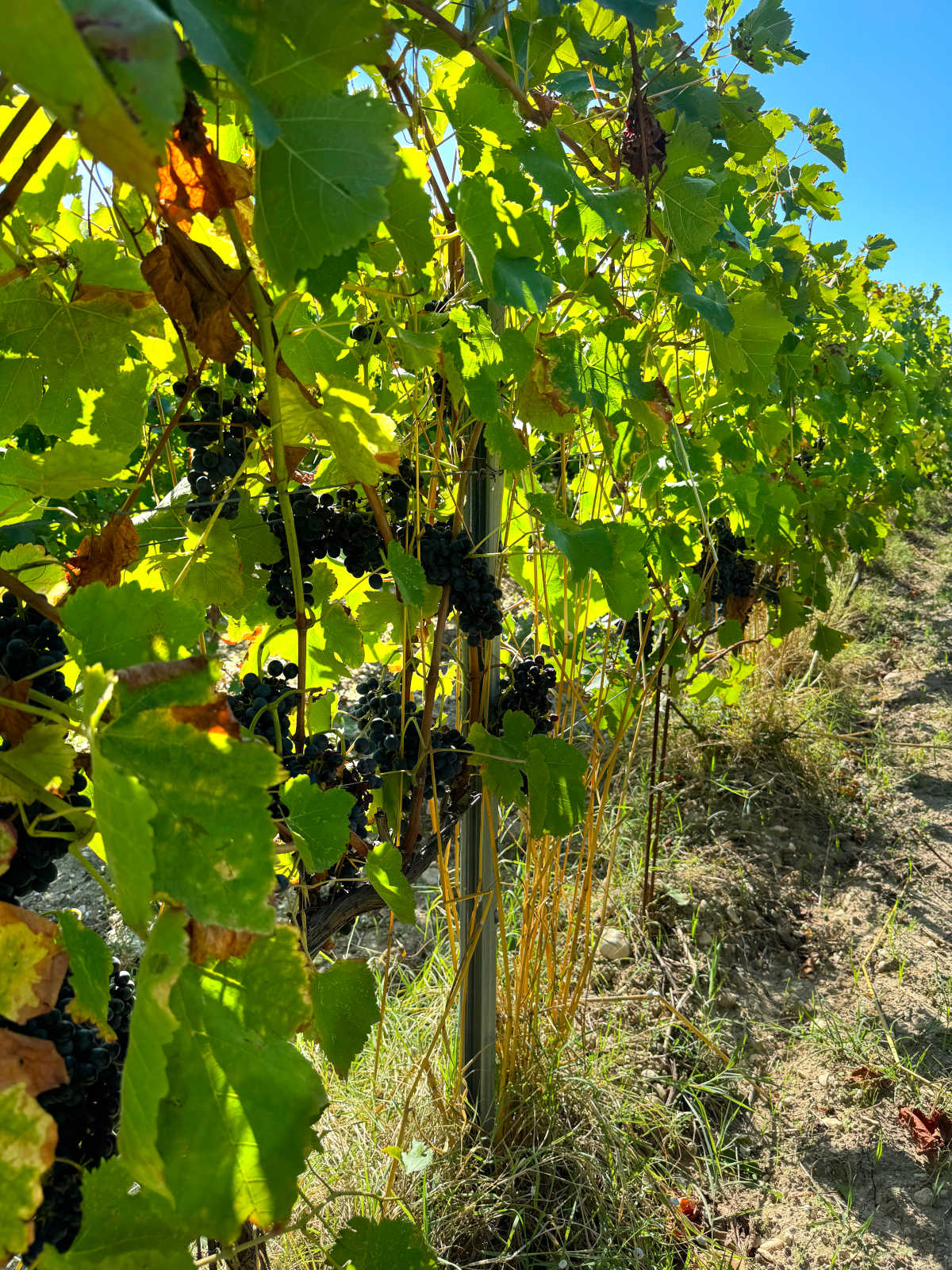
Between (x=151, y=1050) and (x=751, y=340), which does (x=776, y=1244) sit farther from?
(x=151, y=1050)

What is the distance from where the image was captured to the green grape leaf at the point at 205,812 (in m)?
0.41

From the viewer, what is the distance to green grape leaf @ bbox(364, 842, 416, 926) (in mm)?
991

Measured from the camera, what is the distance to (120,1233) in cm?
48

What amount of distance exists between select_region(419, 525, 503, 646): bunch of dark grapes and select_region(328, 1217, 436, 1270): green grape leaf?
0.72 meters

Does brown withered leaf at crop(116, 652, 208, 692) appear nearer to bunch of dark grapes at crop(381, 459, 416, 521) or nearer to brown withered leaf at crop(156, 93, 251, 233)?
brown withered leaf at crop(156, 93, 251, 233)

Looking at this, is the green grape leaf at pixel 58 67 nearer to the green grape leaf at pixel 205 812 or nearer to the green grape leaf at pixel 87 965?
the green grape leaf at pixel 205 812

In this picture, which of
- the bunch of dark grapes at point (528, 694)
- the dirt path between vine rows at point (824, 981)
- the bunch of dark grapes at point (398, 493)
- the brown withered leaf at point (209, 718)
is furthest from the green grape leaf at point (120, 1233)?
the dirt path between vine rows at point (824, 981)

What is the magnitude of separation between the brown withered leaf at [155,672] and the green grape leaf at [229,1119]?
16 centimetres

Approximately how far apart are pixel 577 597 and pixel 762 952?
5.64 ft

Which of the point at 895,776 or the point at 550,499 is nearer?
the point at 550,499

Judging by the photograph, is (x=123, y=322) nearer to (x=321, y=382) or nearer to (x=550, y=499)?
(x=321, y=382)

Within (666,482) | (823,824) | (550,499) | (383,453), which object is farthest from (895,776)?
(383,453)

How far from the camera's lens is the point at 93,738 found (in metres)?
0.41

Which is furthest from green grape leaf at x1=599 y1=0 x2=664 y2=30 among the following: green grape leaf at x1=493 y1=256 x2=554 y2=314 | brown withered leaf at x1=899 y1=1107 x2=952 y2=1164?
brown withered leaf at x1=899 y1=1107 x2=952 y2=1164
